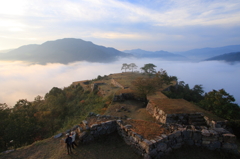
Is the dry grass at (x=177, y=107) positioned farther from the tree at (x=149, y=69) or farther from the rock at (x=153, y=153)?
the tree at (x=149, y=69)

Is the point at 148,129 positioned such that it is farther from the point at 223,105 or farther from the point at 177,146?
the point at 223,105

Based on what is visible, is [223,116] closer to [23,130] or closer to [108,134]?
[108,134]

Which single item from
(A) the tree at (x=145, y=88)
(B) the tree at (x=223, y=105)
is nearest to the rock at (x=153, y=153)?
(B) the tree at (x=223, y=105)

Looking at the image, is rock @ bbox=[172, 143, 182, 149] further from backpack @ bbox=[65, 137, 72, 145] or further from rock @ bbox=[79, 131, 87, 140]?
backpack @ bbox=[65, 137, 72, 145]

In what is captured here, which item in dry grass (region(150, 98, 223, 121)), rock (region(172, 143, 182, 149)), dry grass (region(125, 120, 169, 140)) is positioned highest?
dry grass (region(125, 120, 169, 140))

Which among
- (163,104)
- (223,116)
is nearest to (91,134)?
(163,104)

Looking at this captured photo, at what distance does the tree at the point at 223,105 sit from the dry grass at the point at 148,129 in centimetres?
608

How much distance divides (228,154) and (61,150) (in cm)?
741

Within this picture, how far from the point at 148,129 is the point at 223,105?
23.5 feet

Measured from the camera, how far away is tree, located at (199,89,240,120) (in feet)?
32.6

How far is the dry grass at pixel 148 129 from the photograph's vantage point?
645cm

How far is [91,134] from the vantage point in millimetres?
7105

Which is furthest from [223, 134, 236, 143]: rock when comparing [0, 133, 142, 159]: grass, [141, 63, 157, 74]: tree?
[141, 63, 157, 74]: tree

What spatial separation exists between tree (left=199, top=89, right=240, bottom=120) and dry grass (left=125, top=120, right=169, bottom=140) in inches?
239
